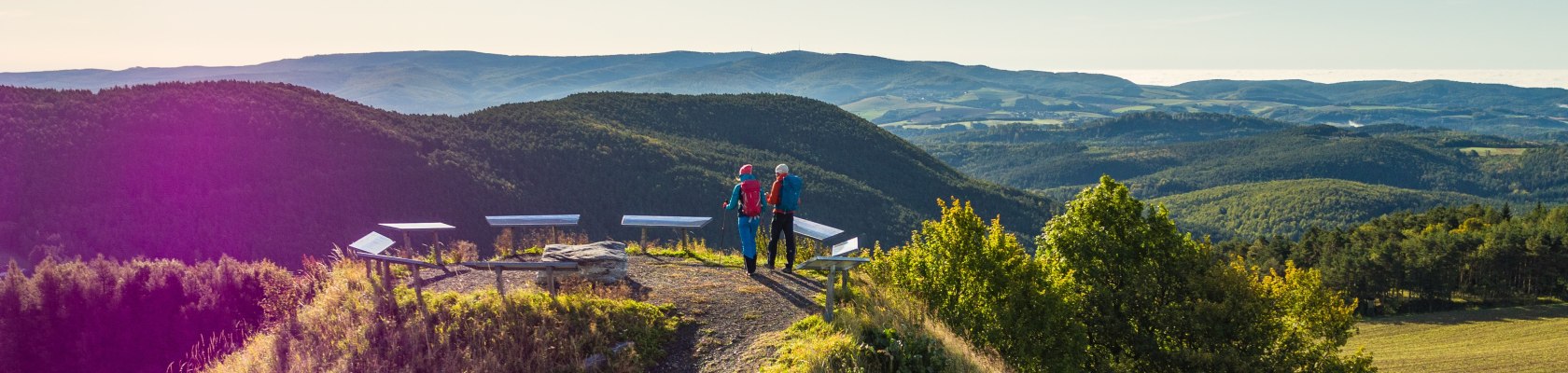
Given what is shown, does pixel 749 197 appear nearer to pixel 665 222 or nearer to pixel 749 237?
pixel 749 237

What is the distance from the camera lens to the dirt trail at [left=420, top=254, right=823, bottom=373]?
9.72 m

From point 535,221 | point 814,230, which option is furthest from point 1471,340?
point 535,221

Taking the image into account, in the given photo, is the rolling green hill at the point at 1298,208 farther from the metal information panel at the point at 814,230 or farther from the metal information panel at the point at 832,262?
the metal information panel at the point at 832,262

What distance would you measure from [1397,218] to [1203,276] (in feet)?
309

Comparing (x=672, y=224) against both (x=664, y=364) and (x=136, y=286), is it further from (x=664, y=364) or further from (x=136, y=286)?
(x=136, y=286)

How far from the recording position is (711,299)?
11711mm

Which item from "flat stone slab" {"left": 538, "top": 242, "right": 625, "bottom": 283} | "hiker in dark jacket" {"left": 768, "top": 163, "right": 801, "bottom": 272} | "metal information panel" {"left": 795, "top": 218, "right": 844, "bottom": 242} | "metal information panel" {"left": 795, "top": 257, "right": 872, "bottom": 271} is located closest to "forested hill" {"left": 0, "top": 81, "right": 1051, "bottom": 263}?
"metal information panel" {"left": 795, "top": 218, "right": 844, "bottom": 242}

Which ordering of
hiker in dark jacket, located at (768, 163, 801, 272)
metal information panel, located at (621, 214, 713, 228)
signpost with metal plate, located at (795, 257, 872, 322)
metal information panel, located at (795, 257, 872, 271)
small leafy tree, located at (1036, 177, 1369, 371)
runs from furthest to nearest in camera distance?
metal information panel, located at (621, 214, 713, 228) < small leafy tree, located at (1036, 177, 1369, 371) < hiker in dark jacket, located at (768, 163, 801, 272) < metal information panel, located at (795, 257, 872, 271) < signpost with metal plate, located at (795, 257, 872, 322)

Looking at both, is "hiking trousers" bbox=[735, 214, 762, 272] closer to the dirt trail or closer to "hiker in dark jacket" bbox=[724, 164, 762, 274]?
"hiker in dark jacket" bbox=[724, 164, 762, 274]

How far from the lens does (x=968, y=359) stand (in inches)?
379

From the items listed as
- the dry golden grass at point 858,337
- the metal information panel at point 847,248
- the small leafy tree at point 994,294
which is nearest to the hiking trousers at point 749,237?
the metal information panel at point 847,248

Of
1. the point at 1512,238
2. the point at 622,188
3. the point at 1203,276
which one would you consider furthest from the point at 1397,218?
the point at 1203,276

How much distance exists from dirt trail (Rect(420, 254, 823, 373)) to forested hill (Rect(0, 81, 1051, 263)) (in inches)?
268

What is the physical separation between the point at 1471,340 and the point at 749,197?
5611 centimetres
